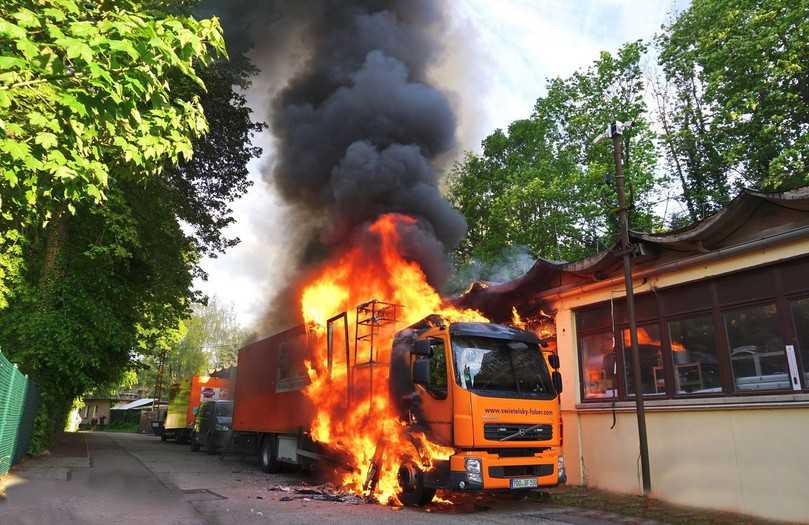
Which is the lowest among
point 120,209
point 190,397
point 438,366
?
point 438,366

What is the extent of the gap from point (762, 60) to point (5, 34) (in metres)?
21.5

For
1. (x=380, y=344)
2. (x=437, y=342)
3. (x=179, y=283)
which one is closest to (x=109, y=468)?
(x=179, y=283)

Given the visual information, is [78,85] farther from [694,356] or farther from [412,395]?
[694,356]

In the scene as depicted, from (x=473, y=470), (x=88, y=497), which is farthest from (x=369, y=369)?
(x=88, y=497)

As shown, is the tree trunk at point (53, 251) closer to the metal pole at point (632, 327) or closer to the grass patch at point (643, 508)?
the grass patch at point (643, 508)

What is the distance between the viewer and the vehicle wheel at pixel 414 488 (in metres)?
7.72

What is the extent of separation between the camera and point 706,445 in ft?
26.9

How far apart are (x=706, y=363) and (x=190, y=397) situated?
24.7 metres

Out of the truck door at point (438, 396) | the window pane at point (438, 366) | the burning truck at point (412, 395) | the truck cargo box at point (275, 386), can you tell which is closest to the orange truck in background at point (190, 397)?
the truck cargo box at point (275, 386)

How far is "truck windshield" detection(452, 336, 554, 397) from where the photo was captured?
7.75 m

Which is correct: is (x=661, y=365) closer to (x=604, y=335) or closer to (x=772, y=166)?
(x=604, y=335)

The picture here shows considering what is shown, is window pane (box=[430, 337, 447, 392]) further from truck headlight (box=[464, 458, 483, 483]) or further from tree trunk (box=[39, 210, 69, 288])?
tree trunk (box=[39, 210, 69, 288])

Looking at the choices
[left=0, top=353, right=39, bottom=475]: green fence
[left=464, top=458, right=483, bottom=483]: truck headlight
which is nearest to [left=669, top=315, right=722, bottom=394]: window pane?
[left=464, top=458, right=483, bottom=483]: truck headlight

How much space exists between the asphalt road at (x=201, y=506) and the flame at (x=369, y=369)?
0.79 meters
